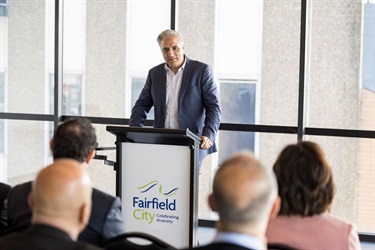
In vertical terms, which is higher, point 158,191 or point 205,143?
point 205,143

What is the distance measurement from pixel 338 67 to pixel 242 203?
4502 mm

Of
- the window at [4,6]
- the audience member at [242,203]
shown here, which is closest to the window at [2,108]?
the window at [4,6]

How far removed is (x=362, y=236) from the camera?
6102mm

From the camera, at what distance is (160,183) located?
4.45 meters

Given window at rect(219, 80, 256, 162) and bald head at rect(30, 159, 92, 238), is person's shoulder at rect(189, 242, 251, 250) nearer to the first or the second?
bald head at rect(30, 159, 92, 238)

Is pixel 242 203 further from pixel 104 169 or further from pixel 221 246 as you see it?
pixel 104 169

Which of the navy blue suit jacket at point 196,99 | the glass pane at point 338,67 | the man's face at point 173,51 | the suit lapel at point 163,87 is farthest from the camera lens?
the glass pane at point 338,67

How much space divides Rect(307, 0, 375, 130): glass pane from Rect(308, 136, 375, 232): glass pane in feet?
0.57

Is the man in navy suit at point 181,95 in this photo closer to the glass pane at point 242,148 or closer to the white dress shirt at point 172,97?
the white dress shirt at point 172,97

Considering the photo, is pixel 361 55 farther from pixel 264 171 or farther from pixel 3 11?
pixel 264 171

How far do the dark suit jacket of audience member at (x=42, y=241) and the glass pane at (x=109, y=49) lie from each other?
4803 mm

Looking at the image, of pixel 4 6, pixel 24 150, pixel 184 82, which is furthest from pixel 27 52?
pixel 184 82

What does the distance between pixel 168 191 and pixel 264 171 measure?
2.66 m

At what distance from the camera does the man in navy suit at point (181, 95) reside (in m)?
4.99
